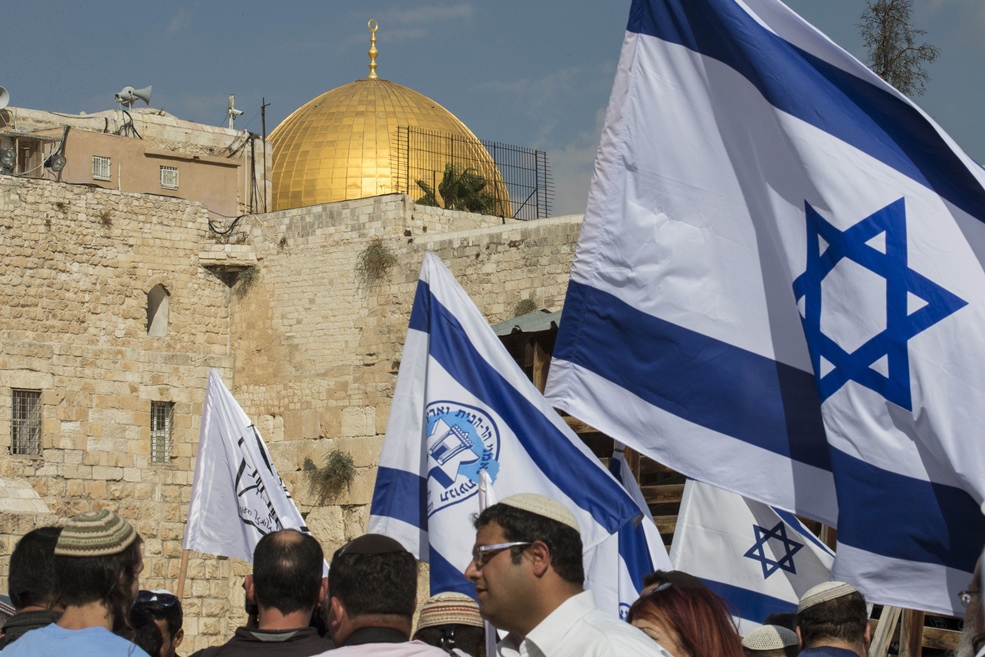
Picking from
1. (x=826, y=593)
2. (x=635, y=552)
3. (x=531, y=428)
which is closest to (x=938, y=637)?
(x=635, y=552)

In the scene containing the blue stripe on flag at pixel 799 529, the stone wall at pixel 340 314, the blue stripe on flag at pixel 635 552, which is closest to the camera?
the blue stripe on flag at pixel 635 552

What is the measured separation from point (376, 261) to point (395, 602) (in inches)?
608

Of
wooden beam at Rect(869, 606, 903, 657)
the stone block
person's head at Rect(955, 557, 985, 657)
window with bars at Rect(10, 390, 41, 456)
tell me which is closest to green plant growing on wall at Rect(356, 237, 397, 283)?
the stone block

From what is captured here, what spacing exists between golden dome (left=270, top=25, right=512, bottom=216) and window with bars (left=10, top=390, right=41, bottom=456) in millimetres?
7720

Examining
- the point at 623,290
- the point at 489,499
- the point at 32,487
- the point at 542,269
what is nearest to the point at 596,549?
the point at 489,499

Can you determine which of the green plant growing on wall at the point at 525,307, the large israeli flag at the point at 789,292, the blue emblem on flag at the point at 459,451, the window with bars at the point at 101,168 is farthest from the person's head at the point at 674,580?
the window with bars at the point at 101,168

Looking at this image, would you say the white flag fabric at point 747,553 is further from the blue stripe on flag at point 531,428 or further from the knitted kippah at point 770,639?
the knitted kippah at point 770,639

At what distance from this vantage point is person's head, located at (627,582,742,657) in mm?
3697

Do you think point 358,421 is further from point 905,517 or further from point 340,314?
point 905,517

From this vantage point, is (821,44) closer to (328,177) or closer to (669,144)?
(669,144)

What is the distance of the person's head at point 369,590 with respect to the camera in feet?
11.8

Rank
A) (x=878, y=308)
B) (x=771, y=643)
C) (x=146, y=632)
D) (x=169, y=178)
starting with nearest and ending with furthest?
(x=878, y=308), (x=146, y=632), (x=771, y=643), (x=169, y=178)

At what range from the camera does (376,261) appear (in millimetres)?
18953

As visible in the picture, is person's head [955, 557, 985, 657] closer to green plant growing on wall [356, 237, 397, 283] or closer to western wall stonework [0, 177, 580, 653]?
western wall stonework [0, 177, 580, 653]
